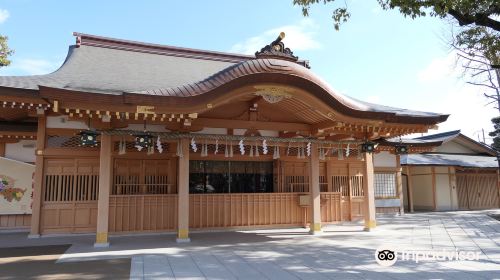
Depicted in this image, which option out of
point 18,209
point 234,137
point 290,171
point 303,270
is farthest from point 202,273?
point 18,209

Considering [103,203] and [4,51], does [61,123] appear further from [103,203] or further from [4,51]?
[4,51]

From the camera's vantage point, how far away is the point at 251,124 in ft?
34.1

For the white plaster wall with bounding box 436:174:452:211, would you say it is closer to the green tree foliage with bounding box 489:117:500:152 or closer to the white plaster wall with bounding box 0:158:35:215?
the green tree foliage with bounding box 489:117:500:152

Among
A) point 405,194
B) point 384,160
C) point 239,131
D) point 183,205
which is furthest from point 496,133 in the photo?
point 183,205

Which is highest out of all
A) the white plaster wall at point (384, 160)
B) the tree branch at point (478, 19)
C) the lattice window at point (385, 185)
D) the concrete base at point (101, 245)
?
the tree branch at point (478, 19)

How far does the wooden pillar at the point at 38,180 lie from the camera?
979 cm

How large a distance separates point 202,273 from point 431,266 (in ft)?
13.3

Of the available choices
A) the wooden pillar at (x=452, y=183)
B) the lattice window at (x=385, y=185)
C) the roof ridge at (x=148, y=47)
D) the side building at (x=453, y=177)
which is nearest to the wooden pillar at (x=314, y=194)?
the lattice window at (x=385, y=185)

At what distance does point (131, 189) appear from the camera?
35.1 feet

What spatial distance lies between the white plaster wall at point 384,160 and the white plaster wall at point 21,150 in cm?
1304

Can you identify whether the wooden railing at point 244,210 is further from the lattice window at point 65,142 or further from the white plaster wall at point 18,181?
the white plaster wall at point 18,181

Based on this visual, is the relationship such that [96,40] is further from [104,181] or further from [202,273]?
[202,273]

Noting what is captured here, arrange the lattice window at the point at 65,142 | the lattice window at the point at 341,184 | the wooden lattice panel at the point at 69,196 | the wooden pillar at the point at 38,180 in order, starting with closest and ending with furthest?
the wooden pillar at the point at 38,180 → the wooden lattice panel at the point at 69,196 → the lattice window at the point at 65,142 → the lattice window at the point at 341,184

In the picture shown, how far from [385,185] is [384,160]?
110 cm
